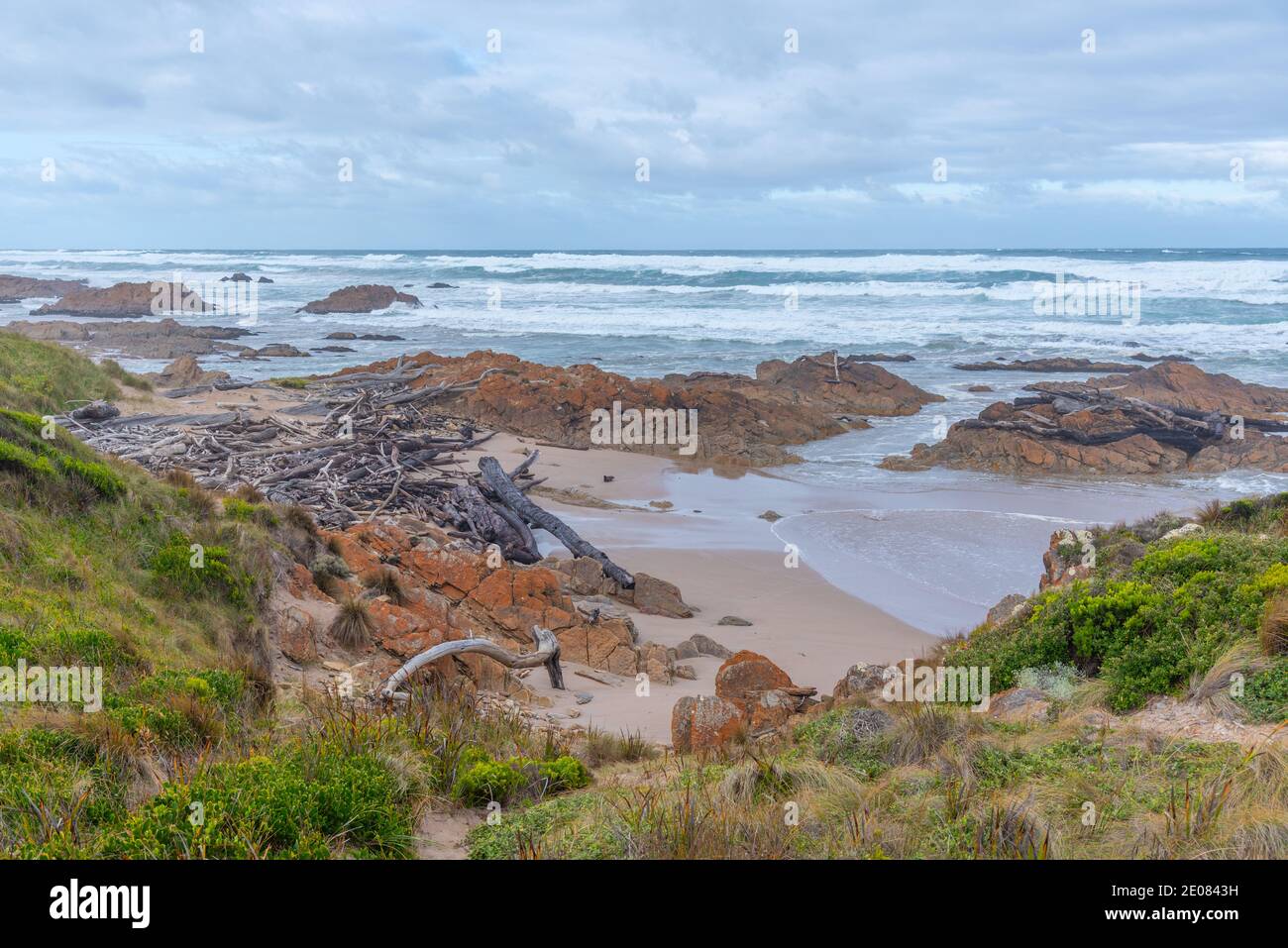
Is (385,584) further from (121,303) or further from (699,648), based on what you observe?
(121,303)

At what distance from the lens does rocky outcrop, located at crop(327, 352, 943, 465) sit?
22359mm

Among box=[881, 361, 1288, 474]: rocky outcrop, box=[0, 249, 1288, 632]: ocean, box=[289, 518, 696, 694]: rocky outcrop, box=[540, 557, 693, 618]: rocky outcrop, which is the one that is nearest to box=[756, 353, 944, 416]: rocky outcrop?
box=[0, 249, 1288, 632]: ocean

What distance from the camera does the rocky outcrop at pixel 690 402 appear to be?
22.4m

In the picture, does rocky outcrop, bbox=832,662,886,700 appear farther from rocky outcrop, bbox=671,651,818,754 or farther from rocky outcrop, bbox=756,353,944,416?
rocky outcrop, bbox=756,353,944,416

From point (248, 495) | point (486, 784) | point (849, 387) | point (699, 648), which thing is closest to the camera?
point (486, 784)

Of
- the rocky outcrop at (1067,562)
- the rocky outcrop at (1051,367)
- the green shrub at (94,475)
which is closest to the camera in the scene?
the green shrub at (94,475)

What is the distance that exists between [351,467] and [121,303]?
154 ft

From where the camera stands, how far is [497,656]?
8477 mm

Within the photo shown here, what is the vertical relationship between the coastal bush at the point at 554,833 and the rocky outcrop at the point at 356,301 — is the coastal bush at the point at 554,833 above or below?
below

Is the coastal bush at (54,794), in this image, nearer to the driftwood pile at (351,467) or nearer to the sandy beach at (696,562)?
the sandy beach at (696,562)

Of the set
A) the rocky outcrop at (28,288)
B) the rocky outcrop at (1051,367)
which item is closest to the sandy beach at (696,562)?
the rocky outcrop at (1051,367)

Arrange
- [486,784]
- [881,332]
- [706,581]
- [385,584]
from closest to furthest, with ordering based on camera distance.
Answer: [486,784] < [385,584] < [706,581] < [881,332]

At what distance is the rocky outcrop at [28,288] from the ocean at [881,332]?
7412 millimetres

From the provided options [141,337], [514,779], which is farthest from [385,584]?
[141,337]
